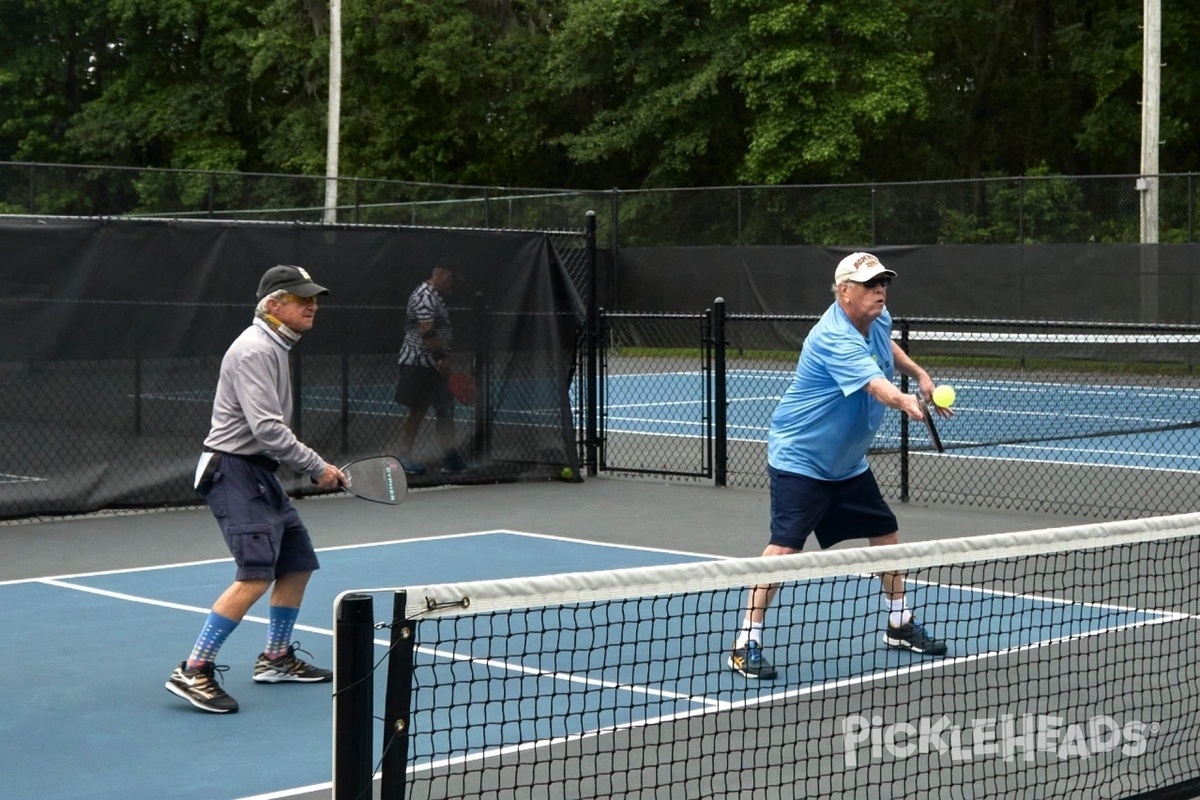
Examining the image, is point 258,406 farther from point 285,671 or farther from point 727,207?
point 727,207

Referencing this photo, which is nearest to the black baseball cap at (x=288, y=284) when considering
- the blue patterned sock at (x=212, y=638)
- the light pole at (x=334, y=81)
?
the blue patterned sock at (x=212, y=638)

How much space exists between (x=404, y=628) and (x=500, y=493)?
31.8 feet

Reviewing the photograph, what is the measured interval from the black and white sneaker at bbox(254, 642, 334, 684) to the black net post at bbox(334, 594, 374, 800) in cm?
364

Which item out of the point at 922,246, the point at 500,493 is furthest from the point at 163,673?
the point at 922,246

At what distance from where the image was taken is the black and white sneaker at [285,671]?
682 cm

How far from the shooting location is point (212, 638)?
21.0 feet

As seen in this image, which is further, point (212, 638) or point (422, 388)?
point (422, 388)

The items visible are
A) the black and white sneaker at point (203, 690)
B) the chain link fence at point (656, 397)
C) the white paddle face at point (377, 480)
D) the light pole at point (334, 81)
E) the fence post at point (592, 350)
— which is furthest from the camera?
the light pole at point (334, 81)

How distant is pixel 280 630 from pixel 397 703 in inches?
139

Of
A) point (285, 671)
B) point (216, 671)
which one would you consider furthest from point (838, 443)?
point (216, 671)

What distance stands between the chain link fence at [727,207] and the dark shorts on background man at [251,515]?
1613 centimetres

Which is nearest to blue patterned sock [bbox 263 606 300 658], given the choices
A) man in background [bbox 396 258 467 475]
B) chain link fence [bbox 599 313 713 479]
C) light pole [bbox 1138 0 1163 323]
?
man in background [bbox 396 258 467 475]

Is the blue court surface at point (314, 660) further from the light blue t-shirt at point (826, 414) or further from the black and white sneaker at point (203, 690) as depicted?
the light blue t-shirt at point (826, 414)

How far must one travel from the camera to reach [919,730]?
227 inches
